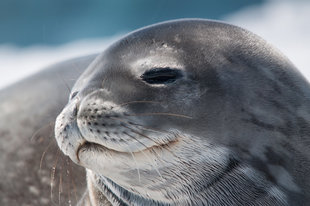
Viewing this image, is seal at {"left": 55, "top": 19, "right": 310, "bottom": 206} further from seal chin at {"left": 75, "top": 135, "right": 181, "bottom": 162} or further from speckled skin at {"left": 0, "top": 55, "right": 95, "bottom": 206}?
speckled skin at {"left": 0, "top": 55, "right": 95, "bottom": 206}

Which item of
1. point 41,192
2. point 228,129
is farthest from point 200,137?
point 41,192

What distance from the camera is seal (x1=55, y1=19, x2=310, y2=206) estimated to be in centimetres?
257

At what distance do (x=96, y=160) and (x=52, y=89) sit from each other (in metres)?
2.31

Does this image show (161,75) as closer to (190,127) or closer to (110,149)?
(190,127)

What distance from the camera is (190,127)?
259cm

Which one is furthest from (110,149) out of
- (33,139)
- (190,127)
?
(33,139)

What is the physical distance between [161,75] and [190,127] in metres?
0.28

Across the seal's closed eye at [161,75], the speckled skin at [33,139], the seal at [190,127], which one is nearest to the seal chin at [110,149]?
the seal at [190,127]

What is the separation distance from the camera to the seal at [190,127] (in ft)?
8.42

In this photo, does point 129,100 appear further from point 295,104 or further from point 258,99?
point 295,104

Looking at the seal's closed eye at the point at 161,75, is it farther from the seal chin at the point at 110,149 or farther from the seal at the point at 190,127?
the seal chin at the point at 110,149

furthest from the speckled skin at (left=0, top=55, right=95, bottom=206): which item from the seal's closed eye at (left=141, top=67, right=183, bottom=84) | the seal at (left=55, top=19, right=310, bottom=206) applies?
the seal's closed eye at (left=141, top=67, right=183, bottom=84)

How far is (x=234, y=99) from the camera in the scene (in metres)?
2.67

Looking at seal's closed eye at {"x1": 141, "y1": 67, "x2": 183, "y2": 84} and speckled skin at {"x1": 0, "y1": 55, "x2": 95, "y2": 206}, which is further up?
seal's closed eye at {"x1": 141, "y1": 67, "x2": 183, "y2": 84}
